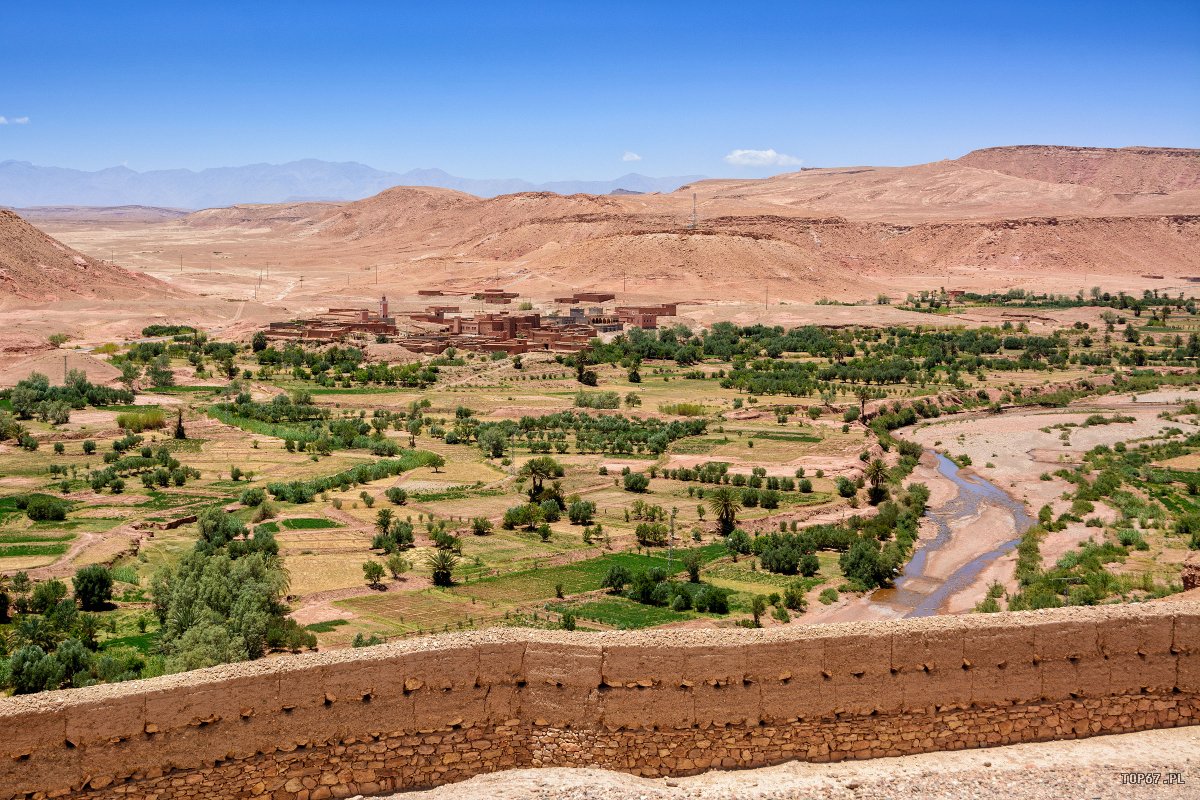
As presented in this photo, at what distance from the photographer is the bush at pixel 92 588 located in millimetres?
24250

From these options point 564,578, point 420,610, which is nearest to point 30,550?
point 420,610

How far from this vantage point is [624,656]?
11.5m

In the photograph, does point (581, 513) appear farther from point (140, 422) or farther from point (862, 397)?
point (862, 397)

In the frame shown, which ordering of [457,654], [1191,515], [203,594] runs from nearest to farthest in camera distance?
[457,654] → [203,594] → [1191,515]

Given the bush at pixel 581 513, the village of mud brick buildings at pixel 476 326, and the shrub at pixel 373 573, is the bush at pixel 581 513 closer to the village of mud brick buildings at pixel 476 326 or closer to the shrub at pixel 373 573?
the shrub at pixel 373 573

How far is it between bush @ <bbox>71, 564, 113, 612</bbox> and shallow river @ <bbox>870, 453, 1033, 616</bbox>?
16067mm

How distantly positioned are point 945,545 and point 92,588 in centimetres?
2022

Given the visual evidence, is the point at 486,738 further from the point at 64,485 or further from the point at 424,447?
the point at 424,447

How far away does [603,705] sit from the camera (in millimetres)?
11516

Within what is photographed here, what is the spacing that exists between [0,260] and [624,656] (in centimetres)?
8016

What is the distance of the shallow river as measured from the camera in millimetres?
26328

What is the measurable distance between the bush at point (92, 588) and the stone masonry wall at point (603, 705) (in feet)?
48.4

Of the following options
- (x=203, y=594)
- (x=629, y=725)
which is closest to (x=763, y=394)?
(x=203, y=594)

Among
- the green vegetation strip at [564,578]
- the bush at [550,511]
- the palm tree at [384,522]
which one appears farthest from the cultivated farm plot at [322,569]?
the bush at [550,511]
